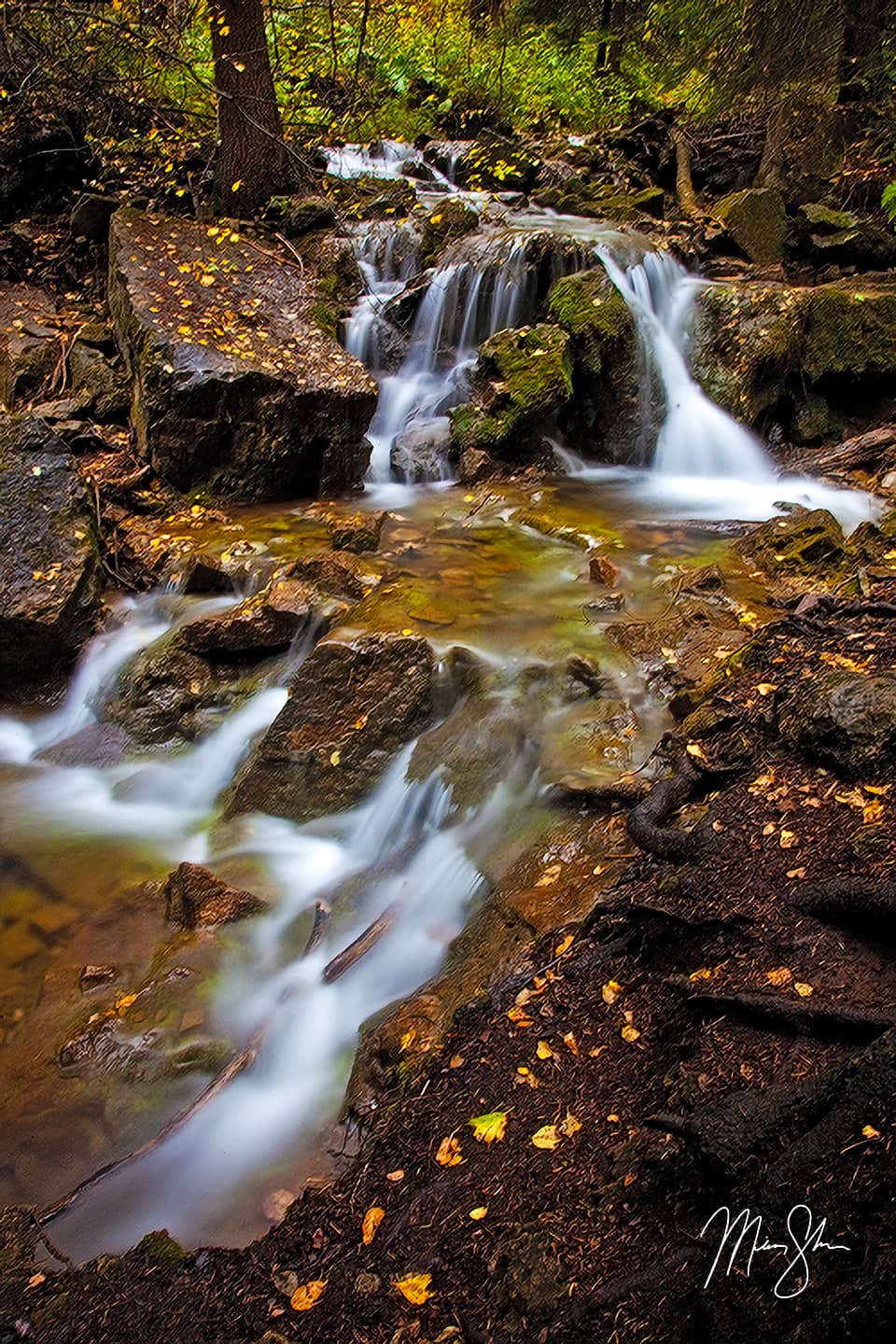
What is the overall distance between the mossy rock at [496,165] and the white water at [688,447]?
468 centimetres

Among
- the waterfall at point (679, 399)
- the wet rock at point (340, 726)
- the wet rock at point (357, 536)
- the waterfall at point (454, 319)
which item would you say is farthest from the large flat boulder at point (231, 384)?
the wet rock at point (340, 726)

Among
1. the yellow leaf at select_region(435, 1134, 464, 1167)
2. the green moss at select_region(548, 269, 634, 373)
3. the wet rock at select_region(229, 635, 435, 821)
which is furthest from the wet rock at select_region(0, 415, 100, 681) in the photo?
the green moss at select_region(548, 269, 634, 373)

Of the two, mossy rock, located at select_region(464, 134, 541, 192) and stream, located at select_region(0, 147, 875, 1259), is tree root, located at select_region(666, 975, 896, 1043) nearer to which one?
stream, located at select_region(0, 147, 875, 1259)

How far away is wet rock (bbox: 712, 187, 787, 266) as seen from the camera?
457 inches

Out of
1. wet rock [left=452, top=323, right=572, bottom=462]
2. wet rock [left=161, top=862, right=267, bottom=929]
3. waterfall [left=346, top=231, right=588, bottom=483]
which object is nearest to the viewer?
wet rock [left=161, top=862, right=267, bottom=929]

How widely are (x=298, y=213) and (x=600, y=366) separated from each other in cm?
456

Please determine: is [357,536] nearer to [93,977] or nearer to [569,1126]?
[93,977]

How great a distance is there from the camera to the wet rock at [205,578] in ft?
21.9

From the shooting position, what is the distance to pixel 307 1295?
2262mm

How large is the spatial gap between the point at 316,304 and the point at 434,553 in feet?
14.6

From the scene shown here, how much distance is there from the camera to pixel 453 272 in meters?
10.4

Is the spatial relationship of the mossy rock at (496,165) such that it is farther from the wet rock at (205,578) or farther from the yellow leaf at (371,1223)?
the yellow leaf at (371,1223)

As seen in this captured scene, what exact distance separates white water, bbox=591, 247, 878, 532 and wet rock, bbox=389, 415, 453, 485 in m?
1.55
